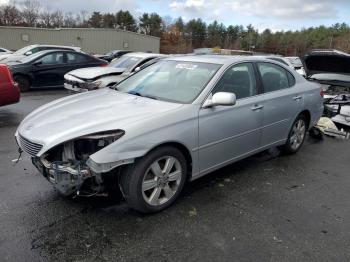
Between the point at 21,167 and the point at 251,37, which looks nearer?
the point at 21,167

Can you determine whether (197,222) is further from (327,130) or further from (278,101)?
(327,130)

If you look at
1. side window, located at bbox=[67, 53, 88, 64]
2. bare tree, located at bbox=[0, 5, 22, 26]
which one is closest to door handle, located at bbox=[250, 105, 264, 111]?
side window, located at bbox=[67, 53, 88, 64]

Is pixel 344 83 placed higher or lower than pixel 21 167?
higher

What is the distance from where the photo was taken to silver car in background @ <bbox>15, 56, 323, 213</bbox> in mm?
3258

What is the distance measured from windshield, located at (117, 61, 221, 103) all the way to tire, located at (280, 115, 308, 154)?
202cm

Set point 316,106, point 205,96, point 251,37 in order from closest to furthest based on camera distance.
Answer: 1. point 205,96
2. point 316,106
3. point 251,37

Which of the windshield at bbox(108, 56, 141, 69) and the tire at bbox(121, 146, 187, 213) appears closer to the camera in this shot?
the tire at bbox(121, 146, 187, 213)

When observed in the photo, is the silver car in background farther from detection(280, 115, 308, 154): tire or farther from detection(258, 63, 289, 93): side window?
detection(280, 115, 308, 154): tire

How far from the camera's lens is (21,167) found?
4.76m

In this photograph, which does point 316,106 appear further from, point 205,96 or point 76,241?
point 76,241

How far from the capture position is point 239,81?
452 cm

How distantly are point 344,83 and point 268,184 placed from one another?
4.99 m

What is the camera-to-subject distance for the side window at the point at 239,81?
4258mm

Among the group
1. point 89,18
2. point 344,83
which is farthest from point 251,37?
point 344,83
